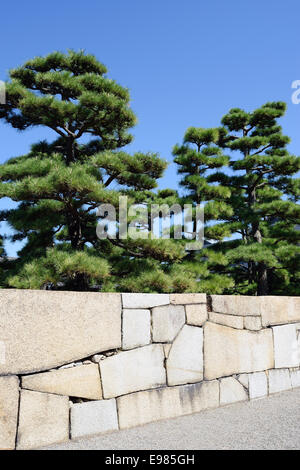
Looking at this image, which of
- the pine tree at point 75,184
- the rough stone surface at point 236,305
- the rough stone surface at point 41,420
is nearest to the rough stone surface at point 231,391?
the rough stone surface at point 236,305

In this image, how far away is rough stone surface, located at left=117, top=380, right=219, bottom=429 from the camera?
8.23 feet

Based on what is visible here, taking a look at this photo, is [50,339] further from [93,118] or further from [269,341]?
[93,118]

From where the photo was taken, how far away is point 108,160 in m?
5.32

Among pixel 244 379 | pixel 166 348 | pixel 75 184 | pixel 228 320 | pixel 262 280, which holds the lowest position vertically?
pixel 244 379

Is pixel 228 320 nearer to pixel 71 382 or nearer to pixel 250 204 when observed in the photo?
pixel 71 382

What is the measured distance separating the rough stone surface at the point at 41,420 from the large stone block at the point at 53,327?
0.15 meters

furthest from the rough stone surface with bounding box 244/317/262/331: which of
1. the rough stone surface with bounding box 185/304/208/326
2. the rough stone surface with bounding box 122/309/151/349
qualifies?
the rough stone surface with bounding box 122/309/151/349

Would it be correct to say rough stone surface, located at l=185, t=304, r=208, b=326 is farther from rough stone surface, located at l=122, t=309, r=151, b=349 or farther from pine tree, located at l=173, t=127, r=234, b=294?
pine tree, located at l=173, t=127, r=234, b=294

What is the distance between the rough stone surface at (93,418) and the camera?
2254mm

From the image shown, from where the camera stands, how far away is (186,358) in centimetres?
290

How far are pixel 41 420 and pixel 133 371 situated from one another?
0.65m

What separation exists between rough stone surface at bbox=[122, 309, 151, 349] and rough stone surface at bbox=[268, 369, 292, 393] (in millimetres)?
1533

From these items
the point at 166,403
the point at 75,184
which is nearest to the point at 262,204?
the point at 75,184

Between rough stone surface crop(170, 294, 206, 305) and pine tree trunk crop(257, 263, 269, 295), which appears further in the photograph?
pine tree trunk crop(257, 263, 269, 295)
